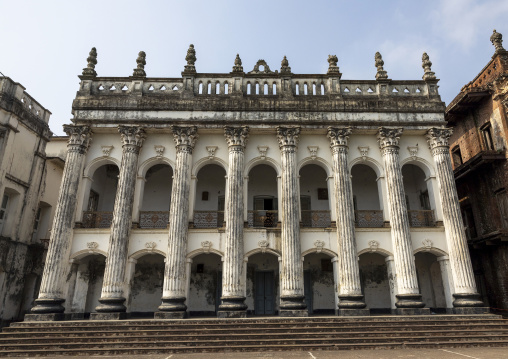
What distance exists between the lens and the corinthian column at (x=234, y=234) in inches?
486

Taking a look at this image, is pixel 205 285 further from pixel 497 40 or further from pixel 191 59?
pixel 497 40

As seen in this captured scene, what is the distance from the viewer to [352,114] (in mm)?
14656

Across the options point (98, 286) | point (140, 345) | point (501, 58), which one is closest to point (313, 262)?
point (140, 345)

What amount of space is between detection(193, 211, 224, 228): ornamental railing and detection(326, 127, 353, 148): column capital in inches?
217

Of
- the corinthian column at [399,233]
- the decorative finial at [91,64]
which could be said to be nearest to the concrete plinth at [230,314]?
the corinthian column at [399,233]

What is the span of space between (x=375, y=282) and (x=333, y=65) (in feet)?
32.2

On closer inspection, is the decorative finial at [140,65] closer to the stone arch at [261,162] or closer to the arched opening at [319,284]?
the stone arch at [261,162]

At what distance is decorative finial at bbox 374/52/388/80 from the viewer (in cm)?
1540

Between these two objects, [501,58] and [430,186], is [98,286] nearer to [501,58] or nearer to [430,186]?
[430,186]

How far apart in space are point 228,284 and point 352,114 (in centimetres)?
857

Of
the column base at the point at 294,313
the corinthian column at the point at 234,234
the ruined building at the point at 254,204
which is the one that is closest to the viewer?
the column base at the point at 294,313

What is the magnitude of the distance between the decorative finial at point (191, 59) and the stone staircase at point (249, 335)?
34.0 feet

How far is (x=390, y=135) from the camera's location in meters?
14.4

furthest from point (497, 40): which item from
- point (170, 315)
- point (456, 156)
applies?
point (170, 315)
